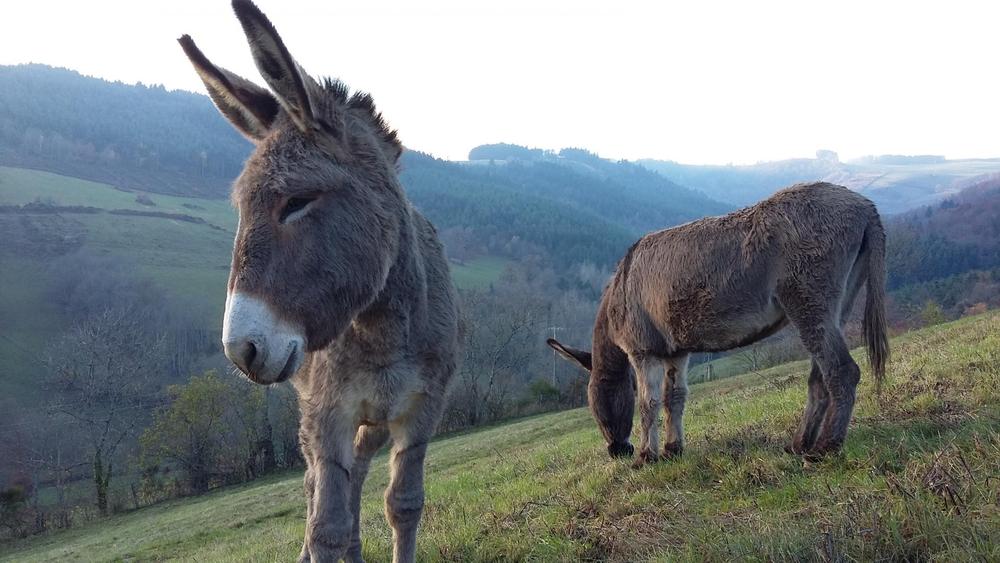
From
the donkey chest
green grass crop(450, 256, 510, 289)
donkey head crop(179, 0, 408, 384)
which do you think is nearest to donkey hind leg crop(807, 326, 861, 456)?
the donkey chest

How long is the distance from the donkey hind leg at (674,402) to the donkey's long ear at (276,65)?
4.92 m

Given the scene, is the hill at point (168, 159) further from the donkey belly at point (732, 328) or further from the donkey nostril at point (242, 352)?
the donkey nostril at point (242, 352)

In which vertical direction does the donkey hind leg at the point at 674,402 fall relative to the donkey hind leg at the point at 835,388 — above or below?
below

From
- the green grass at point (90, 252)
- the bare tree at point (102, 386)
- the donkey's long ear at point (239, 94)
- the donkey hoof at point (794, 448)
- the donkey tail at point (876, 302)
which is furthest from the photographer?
the green grass at point (90, 252)

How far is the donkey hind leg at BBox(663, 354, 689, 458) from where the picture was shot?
21.0 feet

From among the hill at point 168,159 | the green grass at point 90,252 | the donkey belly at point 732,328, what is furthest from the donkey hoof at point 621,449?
the hill at point 168,159

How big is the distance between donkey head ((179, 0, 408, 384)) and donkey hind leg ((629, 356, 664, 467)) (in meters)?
3.97

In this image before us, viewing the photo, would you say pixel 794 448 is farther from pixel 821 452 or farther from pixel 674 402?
pixel 674 402

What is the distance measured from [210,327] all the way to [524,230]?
7790cm

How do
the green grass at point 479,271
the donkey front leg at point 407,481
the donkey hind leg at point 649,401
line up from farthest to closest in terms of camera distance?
the green grass at point 479,271 < the donkey hind leg at point 649,401 < the donkey front leg at point 407,481

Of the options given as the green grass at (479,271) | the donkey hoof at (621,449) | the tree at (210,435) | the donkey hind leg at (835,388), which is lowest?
the tree at (210,435)

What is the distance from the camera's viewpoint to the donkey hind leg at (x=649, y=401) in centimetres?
632

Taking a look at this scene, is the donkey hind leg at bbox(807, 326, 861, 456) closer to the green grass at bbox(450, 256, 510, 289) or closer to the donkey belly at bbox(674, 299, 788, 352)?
the donkey belly at bbox(674, 299, 788, 352)

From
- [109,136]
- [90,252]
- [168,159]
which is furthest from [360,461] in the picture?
[109,136]
